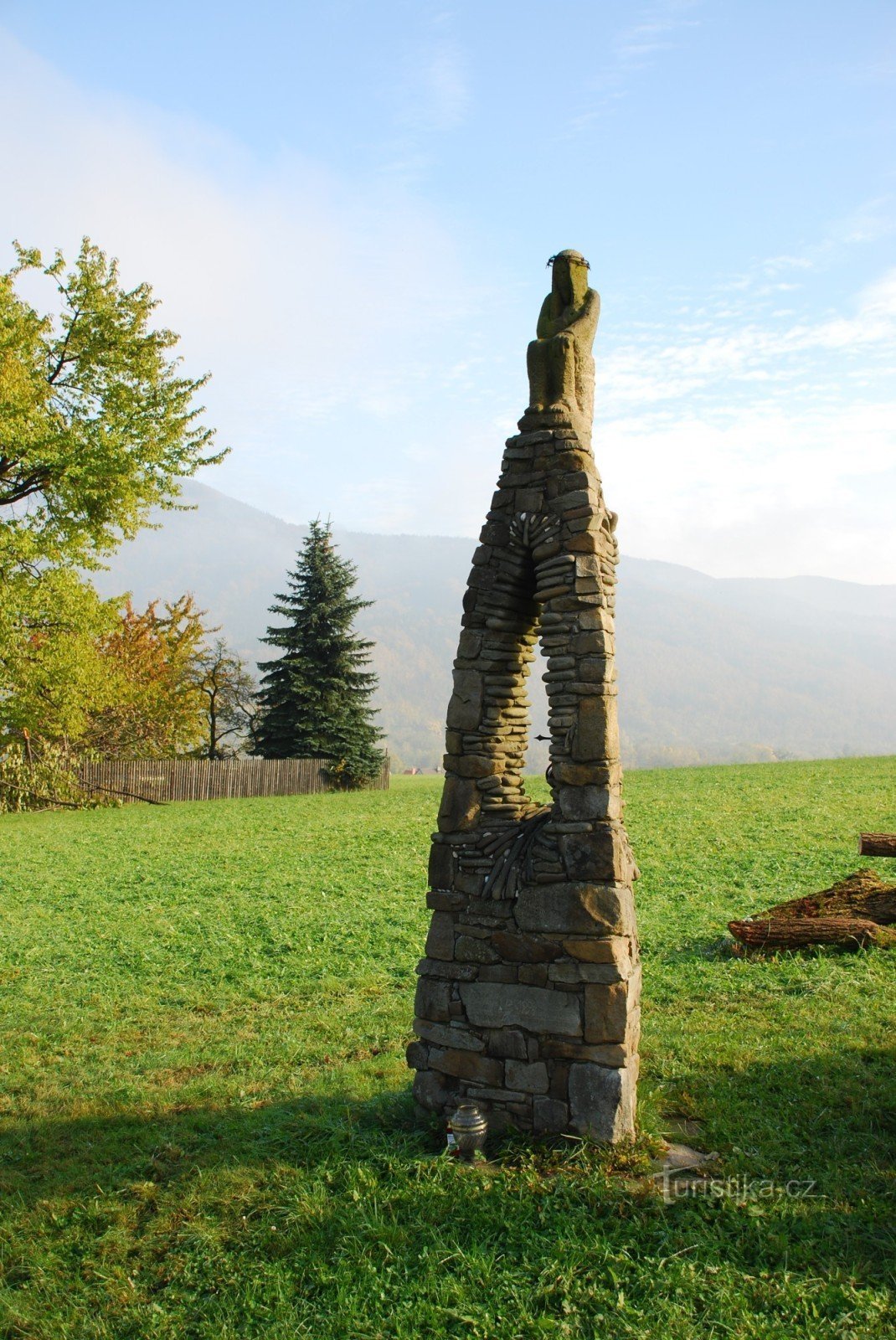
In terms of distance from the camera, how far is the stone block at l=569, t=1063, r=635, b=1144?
5551 millimetres

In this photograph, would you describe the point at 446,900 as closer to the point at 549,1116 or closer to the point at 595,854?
the point at 595,854

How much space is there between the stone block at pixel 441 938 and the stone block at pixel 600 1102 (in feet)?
3.69

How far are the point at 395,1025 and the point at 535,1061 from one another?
328 centimetres

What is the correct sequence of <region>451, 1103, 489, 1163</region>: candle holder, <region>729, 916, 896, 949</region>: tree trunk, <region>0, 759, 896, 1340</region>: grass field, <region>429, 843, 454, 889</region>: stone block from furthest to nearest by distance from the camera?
<region>729, 916, 896, 949</region>: tree trunk < <region>429, 843, 454, 889</region>: stone block < <region>451, 1103, 489, 1163</region>: candle holder < <region>0, 759, 896, 1340</region>: grass field

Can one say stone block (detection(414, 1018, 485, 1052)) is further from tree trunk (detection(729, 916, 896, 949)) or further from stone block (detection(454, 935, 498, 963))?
tree trunk (detection(729, 916, 896, 949))

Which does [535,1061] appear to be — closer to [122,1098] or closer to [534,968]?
[534,968]

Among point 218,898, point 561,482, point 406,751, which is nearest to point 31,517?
point 218,898

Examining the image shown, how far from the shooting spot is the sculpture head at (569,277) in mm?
6566

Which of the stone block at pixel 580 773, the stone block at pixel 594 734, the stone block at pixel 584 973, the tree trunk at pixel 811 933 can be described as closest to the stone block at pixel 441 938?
the stone block at pixel 584 973

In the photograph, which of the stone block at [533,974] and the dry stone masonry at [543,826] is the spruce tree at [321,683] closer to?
the dry stone masonry at [543,826]

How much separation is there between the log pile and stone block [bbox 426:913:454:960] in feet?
16.9

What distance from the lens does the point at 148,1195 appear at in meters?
5.57

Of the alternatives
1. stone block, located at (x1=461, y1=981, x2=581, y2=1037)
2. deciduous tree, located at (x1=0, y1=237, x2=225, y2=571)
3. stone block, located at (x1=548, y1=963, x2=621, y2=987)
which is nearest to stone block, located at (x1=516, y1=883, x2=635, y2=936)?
stone block, located at (x1=548, y1=963, x2=621, y2=987)

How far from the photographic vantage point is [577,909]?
5750mm
